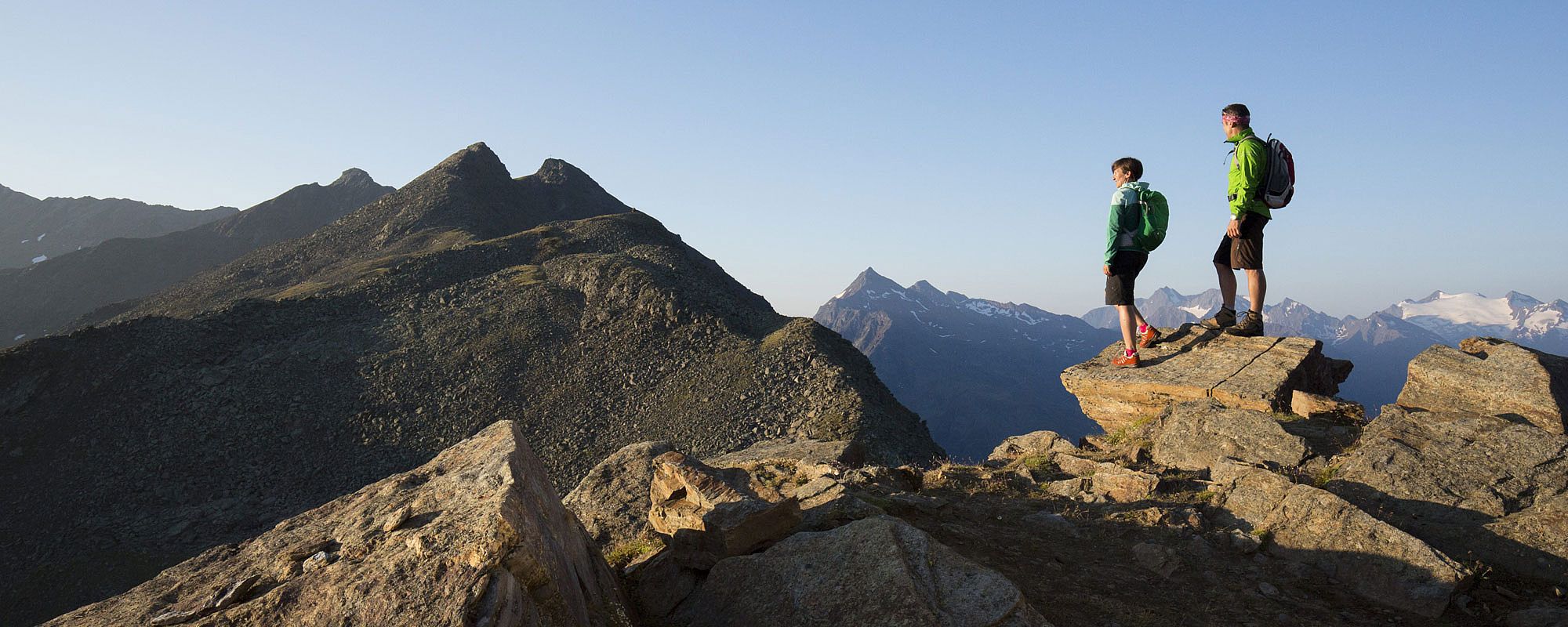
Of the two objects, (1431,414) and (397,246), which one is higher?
(397,246)

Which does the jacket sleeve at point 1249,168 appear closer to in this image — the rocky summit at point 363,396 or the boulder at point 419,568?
the boulder at point 419,568

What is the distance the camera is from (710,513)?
22.9 ft

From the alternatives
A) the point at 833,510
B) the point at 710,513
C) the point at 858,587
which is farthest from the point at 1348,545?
the point at 710,513

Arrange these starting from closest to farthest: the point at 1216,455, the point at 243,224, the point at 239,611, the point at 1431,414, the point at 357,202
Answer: the point at 239,611, the point at 1431,414, the point at 1216,455, the point at 243,224, the point at 357,202

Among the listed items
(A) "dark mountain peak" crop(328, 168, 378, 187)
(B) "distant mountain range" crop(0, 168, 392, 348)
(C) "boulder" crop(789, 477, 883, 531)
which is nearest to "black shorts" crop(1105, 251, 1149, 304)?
(C) "boulder" crop(789, 477, 883, 531)

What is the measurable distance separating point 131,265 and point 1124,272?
564 ft

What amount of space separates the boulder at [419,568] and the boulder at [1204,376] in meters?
10.5

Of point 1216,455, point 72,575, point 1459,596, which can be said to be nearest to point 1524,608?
point 1459,596

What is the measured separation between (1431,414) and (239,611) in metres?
12.7

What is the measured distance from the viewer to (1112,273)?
1229 cm

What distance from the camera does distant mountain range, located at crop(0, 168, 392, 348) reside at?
117188 mm

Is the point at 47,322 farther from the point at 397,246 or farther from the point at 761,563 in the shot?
the point at 761,563

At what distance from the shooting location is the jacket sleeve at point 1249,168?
1086 centimetres

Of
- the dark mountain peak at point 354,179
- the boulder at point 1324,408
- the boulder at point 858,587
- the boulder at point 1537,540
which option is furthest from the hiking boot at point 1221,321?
the dark mountain peak at point 354,179
